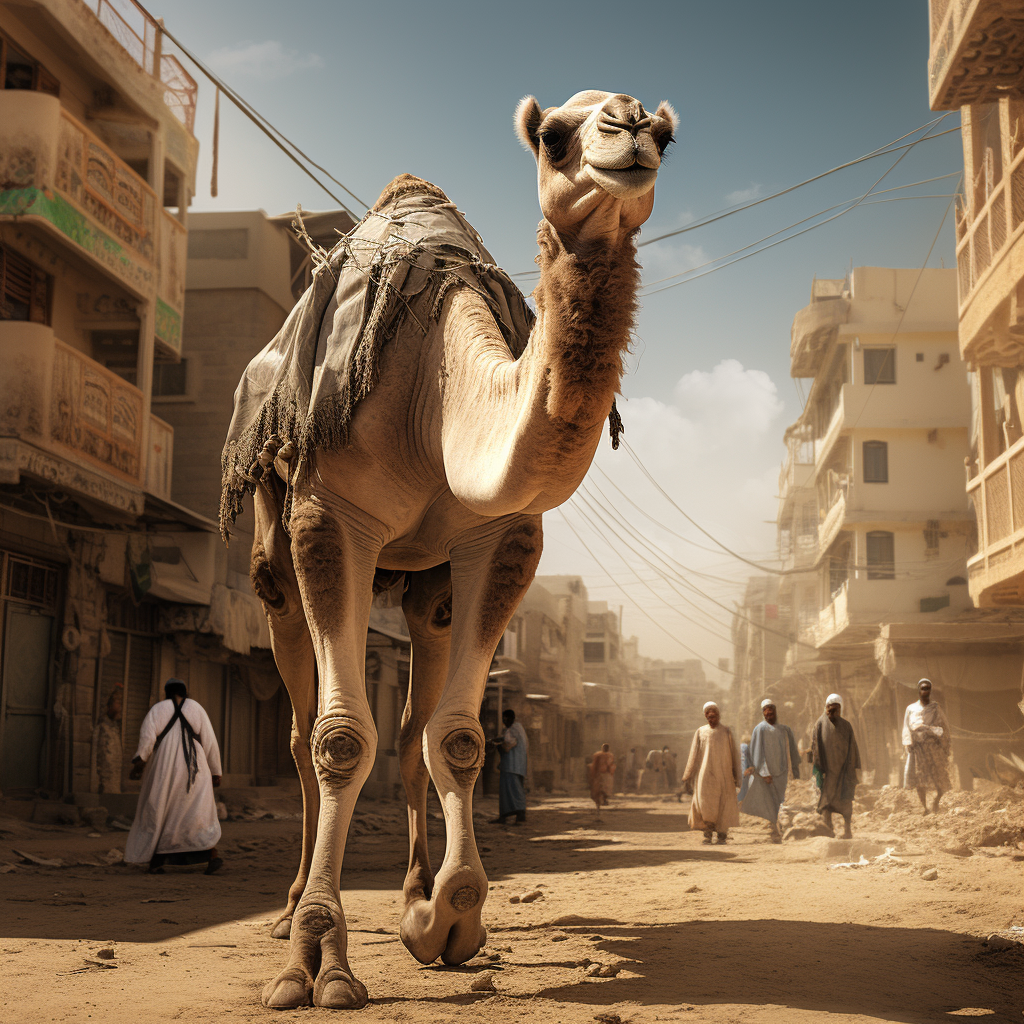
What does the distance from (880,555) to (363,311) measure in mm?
31415

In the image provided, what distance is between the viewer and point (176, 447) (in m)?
22.9

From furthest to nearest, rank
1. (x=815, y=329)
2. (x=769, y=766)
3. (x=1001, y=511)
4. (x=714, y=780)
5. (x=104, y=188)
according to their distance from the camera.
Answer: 1. (x=815, y=329)
2. (x=104, y=188)
3. (x=769, y=766)
4. (x=1001, y=511)
5. (x=714, y=780)

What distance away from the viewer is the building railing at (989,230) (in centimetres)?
1358

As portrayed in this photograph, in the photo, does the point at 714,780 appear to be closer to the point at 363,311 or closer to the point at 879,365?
the point at 363,311

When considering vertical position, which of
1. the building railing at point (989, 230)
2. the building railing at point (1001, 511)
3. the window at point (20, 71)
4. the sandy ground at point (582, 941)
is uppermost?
the window at point (20, 71)

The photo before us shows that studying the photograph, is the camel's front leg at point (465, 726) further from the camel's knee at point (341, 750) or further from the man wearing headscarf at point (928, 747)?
the man wearing headscarf at point (928, 747)

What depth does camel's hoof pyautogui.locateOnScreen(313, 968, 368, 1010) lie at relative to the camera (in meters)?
3.89

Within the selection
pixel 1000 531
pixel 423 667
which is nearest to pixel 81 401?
pixel 423 667

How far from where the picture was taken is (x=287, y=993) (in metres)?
3.92

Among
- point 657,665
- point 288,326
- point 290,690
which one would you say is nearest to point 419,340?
point 288,326

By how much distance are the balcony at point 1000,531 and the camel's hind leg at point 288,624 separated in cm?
1008

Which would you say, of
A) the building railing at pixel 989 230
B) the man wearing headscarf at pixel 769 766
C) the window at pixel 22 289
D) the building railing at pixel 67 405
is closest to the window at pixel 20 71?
the window at pixel 22 289

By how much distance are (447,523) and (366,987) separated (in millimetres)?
1955

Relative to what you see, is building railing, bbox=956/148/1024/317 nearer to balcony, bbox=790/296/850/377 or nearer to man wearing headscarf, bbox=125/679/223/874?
man wearing headscarf, bbox=125/679/223/874
